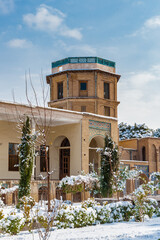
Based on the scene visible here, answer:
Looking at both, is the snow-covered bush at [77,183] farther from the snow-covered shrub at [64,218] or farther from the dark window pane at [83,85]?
the dark window pane at [83,85]

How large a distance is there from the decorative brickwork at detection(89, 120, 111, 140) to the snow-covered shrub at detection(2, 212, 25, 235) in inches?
501

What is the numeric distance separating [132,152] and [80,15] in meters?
18.7

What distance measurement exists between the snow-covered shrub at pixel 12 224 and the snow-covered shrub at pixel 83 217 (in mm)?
1761

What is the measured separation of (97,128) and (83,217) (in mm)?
12257

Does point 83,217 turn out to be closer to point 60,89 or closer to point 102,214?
point 102,214

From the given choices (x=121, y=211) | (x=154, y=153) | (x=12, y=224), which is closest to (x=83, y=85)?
(x=154, y=153)

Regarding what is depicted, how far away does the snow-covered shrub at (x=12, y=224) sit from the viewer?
31.0ft

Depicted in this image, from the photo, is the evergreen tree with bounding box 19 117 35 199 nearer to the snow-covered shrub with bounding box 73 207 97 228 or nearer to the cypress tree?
the cypress tree

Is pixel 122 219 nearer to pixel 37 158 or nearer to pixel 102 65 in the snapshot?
pixel 37 158

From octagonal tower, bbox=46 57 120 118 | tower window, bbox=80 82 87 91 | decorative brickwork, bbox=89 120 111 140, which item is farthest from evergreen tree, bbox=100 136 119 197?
tower window, bbox=80 82 87 91

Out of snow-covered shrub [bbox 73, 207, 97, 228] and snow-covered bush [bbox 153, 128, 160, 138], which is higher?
snow-covered bush [bbox 153, 128, 160, 138]

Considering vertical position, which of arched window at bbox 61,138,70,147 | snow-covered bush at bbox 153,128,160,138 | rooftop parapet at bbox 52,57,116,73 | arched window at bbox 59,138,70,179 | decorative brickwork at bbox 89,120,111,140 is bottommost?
arched window at bbox 59,138,70,179

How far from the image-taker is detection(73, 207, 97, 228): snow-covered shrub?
10.6m

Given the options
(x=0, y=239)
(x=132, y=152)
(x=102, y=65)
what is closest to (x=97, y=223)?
(x=0, y=239)
